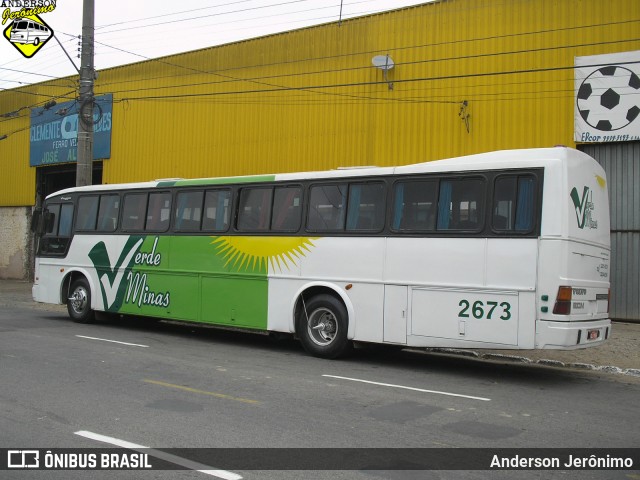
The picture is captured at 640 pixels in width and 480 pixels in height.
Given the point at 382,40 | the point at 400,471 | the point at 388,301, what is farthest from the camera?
the point at 382,40

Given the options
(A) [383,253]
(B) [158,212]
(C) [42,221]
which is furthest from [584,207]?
(C) [42,221]

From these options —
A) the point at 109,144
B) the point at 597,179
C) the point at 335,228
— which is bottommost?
the point at 335,228

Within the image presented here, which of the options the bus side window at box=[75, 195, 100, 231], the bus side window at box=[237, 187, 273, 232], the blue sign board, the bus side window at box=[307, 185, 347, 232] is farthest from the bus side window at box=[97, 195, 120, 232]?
the blue sign board

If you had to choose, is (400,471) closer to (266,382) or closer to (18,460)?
(18,460)

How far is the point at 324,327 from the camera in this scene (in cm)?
1113

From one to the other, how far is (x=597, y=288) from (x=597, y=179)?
167 centimetres

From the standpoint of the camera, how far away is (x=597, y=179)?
991cm

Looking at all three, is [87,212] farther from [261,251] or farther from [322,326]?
[322,326]

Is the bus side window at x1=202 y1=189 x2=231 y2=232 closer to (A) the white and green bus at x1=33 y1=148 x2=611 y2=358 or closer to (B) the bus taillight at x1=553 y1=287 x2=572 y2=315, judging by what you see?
(A) the white and green bus at x1=33 y1=148 x2=611 y2=358

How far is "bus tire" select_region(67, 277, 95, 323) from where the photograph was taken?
15.4m

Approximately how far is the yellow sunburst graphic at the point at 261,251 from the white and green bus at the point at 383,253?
0.08 ft

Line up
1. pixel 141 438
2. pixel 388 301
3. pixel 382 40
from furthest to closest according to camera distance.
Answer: pixel 382 40 < pixel 388 301 < pixel 141 438

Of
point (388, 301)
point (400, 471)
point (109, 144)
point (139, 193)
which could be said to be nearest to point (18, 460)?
point (400, 471)

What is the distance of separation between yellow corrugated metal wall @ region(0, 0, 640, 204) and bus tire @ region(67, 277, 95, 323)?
24.5 feet
